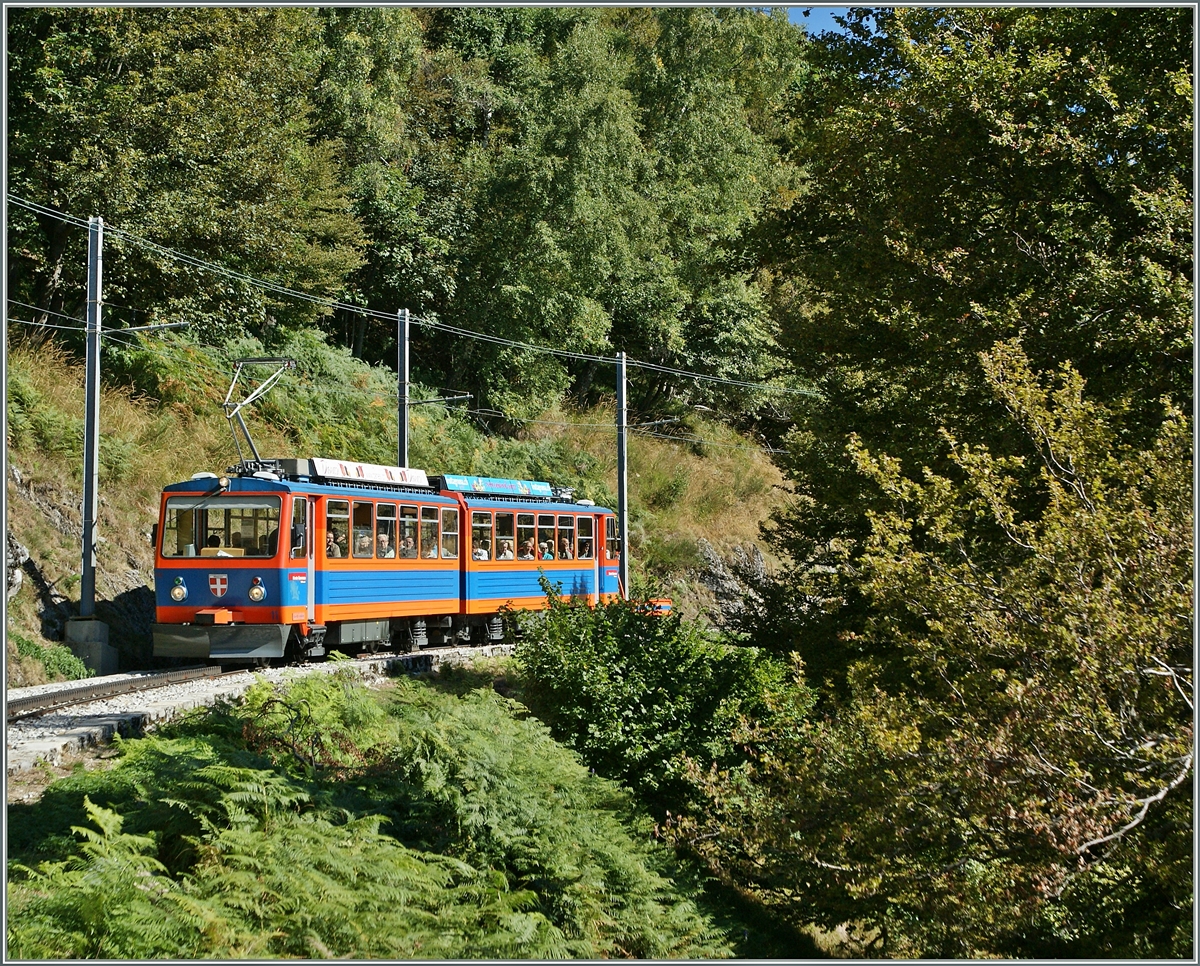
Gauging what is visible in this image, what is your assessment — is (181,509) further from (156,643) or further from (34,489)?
(34,489)

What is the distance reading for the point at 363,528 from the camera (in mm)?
18828

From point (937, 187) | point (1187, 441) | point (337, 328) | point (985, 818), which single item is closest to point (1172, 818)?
point (985, 818)

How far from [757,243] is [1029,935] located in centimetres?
1334

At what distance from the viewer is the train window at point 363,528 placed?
18625mm

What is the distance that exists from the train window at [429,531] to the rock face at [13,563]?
6.33 metres

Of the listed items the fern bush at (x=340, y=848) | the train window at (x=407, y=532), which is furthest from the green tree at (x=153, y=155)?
the fern bush at (x=340, y=848)

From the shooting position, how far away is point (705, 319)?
152 ft

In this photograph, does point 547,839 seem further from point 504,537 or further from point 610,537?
point 610,537

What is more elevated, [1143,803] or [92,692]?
[1143,803]

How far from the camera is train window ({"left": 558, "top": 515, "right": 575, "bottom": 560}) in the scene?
24.6m

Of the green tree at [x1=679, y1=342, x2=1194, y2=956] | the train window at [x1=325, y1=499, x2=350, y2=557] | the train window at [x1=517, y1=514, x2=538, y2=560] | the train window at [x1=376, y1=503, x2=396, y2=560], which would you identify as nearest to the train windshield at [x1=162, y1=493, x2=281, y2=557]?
the train window at [x1=325, y1=499, x2=350, y2=557]

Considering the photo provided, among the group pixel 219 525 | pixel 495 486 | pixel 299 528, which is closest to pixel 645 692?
pixel 299 528

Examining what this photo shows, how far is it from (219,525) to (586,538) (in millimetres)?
9708

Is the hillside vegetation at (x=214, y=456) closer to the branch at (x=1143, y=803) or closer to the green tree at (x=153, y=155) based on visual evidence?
the green tree at (x=153, y=155)
